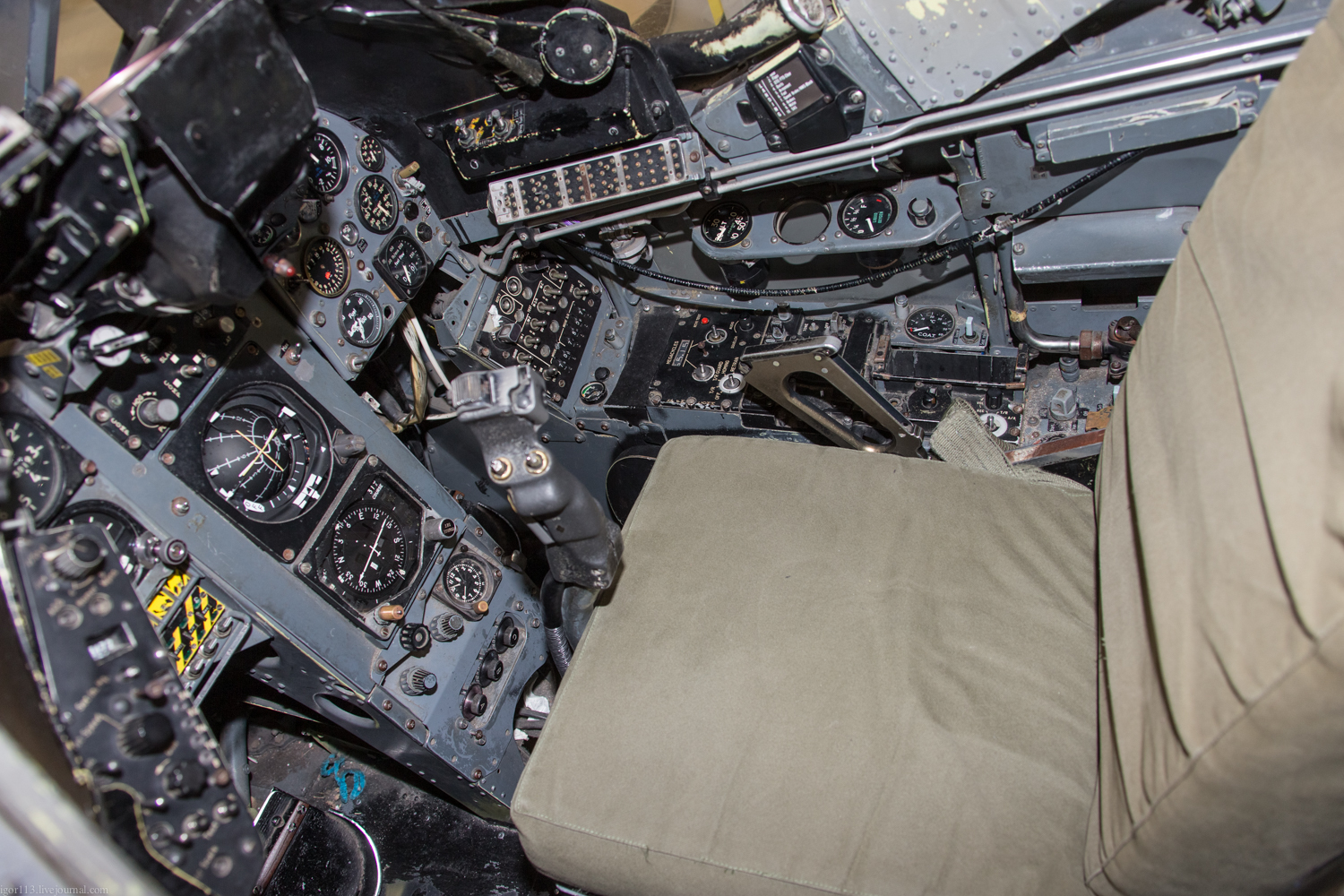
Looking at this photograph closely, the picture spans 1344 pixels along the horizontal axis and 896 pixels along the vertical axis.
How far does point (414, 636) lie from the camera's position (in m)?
2.08

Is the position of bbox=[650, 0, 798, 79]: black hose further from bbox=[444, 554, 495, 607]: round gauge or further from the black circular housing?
bbox=[444, 554, 495, 607]: round gauge

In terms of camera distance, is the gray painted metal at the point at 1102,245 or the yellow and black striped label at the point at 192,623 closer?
the yellow and black striped label at the point at 192,623

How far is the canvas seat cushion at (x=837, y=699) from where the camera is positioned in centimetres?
129

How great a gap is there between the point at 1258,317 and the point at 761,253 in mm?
1645

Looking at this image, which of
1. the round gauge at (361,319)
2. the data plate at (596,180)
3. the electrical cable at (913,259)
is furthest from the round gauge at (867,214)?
the round gauge at (361,319)

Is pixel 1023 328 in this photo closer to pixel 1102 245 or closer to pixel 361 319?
pixel 1102 245

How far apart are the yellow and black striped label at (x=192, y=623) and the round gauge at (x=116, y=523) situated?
0.12 metres

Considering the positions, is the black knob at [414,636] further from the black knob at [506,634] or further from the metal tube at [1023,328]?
the metal tube at [1023,328]

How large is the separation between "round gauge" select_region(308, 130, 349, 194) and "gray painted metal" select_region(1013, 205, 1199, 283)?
1824 mm

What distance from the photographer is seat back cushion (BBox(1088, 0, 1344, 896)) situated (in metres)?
0.92

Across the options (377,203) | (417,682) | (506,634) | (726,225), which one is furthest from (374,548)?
(726,225)

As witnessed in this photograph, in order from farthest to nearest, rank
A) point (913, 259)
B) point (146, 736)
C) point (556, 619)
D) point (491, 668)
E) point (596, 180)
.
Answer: point (913, 259)
point (596, 180)
point (491, 668)
point (556, 619)
point (146, 736)

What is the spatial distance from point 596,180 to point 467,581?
1.18m

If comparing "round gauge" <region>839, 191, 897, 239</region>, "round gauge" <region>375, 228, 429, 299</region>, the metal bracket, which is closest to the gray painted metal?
"round gauge" <region>839, 191, 897, 239</region>
